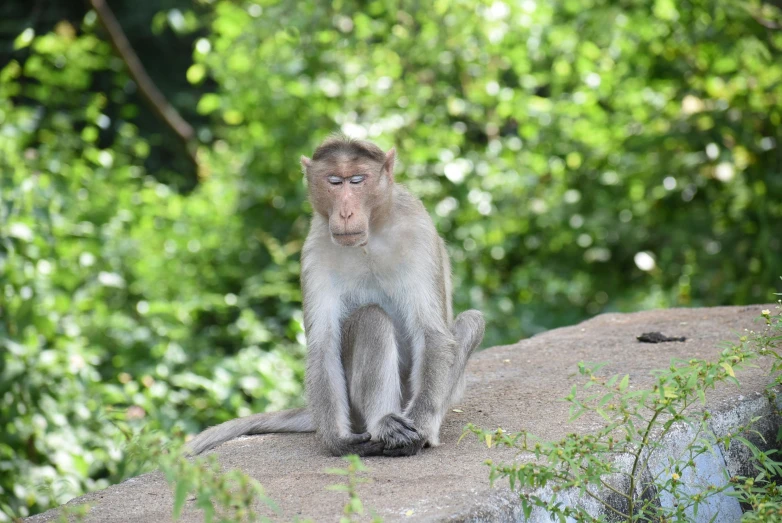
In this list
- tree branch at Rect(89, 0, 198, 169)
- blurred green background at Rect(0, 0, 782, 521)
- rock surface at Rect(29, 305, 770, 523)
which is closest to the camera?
rock surface at Rect(29, 305, 770, 523)

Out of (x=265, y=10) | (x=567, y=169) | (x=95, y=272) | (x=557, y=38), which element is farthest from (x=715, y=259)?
(x=95, y=272)

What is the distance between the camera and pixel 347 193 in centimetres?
412

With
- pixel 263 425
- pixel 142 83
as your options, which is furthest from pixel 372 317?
pixel 142 83

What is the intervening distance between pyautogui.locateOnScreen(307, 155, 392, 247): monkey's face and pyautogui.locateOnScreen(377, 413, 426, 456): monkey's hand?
726mm

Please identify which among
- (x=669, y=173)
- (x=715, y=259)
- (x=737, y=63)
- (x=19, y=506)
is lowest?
(x=19, y=506)

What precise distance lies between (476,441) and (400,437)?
320mm

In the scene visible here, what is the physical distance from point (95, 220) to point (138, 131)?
4.26 m

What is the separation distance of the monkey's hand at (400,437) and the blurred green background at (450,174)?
9.35 feet

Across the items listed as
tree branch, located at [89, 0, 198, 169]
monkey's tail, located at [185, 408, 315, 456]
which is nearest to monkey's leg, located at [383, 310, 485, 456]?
monkey's tail, located at [185, 408, 315, 456]

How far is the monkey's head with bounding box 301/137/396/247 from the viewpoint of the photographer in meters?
4.07

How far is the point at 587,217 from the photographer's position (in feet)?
27.3

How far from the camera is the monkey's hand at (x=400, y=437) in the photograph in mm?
3961

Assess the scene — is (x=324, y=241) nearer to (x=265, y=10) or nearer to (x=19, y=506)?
(x=19, y=506)

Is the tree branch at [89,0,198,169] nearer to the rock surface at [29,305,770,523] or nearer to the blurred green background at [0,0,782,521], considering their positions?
the blurred green background at [0,0,782,521]
